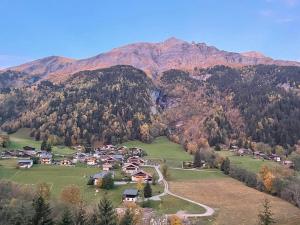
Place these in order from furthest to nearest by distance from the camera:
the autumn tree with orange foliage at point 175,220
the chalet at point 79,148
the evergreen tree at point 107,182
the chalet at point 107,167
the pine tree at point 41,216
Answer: the chalet at point 79,148 → the chalet at point 107,167 → the evergreen tree at point 107,182 → the autumn tree with orange foliage at point 175,220 → the pine tree at point 41,216

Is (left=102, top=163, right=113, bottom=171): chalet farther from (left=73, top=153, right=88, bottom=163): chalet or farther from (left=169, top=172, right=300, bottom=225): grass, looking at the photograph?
(left=169, top=172, right=300, bottom=225): grass

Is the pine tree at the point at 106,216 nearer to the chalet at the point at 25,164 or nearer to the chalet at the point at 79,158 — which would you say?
the chalet at the point at 25,164

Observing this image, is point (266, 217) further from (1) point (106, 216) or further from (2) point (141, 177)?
(2) point (141, 177)

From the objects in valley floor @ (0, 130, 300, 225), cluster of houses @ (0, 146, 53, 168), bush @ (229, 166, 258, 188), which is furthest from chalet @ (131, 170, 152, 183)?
cluster of houses @ (0, 146, 53, 168)

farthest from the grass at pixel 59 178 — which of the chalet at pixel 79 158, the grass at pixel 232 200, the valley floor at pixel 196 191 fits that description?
the chalet at pixel 79 158

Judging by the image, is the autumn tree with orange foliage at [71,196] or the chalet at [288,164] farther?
the chalet at [288,164]

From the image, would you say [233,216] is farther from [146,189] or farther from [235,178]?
[235,178]
